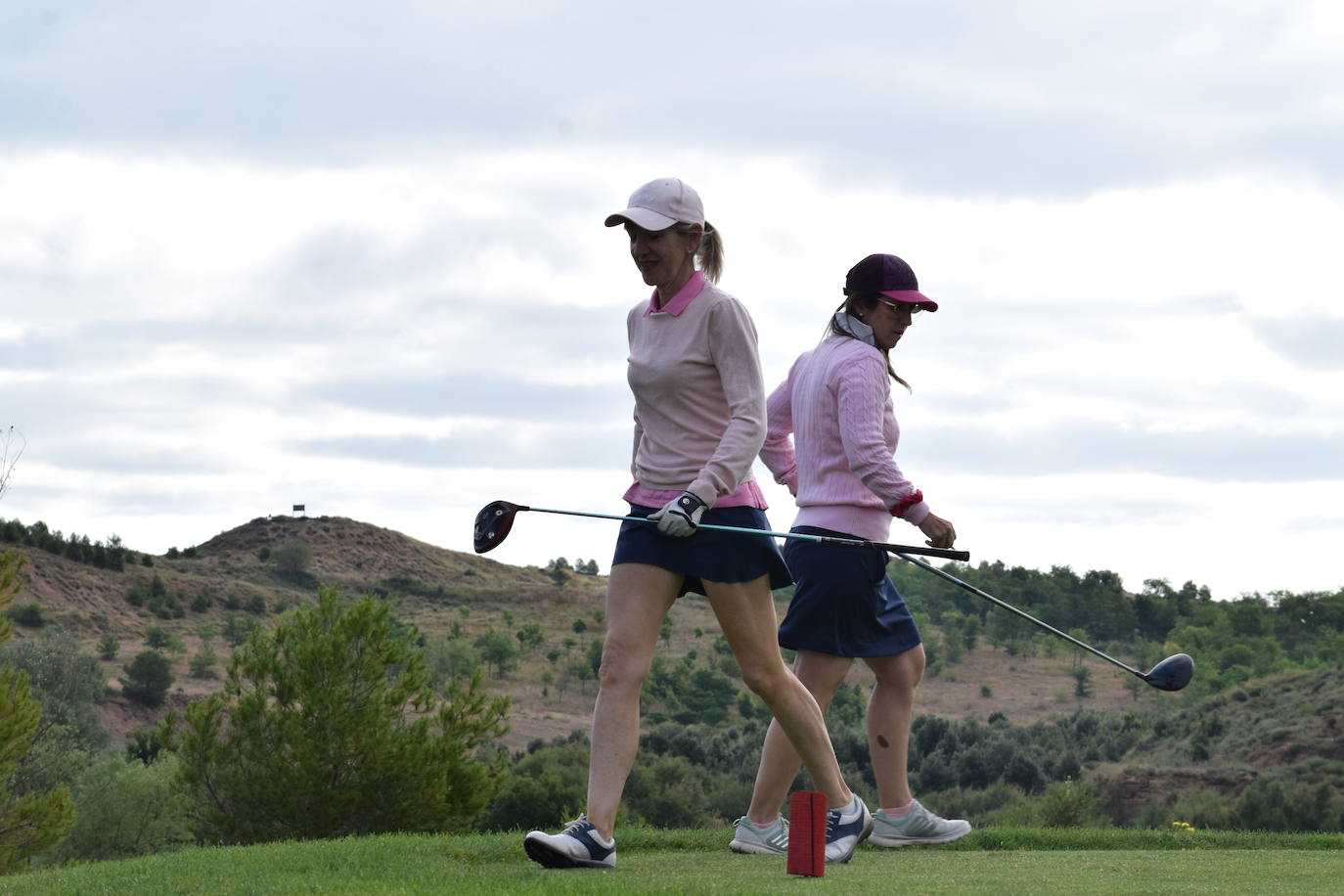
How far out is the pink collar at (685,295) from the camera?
221 inches

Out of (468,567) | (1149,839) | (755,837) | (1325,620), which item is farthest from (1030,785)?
(468,567)

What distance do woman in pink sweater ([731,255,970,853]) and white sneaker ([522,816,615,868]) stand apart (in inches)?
40.9

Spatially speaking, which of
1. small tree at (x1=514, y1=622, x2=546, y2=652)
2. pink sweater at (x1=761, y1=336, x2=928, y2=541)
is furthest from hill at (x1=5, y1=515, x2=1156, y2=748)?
pink sweater at (x1=761, y1=336, x2=928, y2=541)

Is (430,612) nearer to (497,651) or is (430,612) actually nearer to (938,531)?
(497,651)

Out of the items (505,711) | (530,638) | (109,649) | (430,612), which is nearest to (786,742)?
(505,711)

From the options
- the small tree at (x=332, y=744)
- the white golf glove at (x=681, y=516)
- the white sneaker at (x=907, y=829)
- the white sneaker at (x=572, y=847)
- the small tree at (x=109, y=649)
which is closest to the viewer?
the white golf glove at (x=681, y=516)

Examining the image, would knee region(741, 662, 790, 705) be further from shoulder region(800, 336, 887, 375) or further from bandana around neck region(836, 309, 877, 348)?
bandana around neck region(836, 309, 877, 348)

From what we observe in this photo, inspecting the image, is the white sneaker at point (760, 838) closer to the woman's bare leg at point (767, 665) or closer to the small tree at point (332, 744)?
the woman's bare leg at point (767, 665)

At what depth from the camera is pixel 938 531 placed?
5.95 metres

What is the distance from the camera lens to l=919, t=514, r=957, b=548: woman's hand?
234 inches

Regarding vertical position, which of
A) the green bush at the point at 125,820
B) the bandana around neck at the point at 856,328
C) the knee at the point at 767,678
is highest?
the bandana around neck at the point at 856,328

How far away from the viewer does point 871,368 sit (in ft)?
20.5

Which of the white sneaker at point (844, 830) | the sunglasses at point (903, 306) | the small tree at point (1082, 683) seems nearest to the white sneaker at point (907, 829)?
the white sneaker at point (844, 830)

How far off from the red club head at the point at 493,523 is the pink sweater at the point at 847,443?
1305 millimetres
